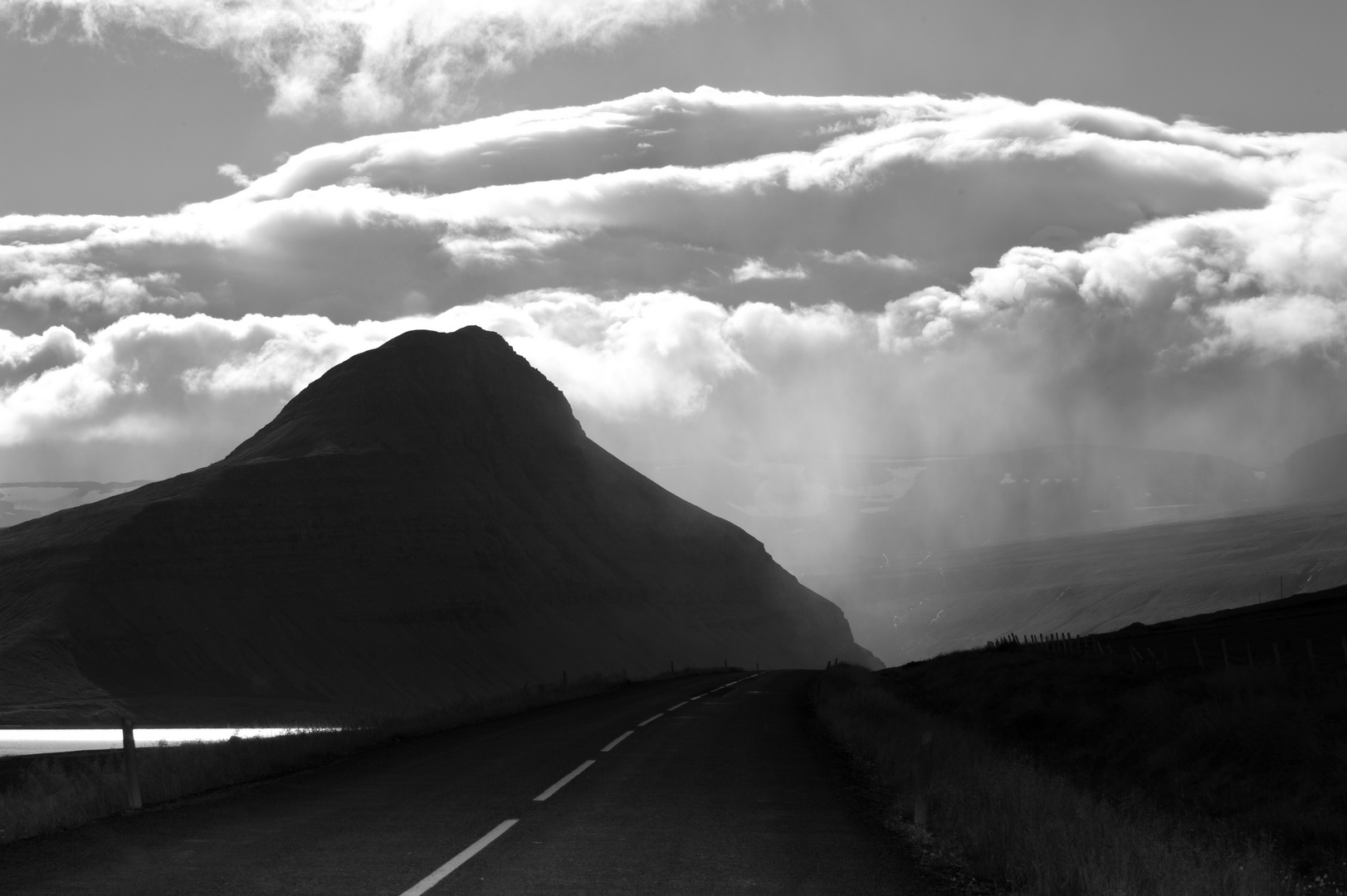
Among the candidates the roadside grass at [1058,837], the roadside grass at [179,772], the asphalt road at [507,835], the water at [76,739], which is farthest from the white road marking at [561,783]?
the water at [76,739]

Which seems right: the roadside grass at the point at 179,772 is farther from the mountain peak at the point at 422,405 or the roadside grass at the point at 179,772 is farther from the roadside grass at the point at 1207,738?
the mountain peak at the point at 422,405

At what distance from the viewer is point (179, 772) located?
52.5 feet

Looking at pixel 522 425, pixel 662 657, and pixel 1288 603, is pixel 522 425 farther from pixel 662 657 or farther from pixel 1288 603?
pixel 1288 603

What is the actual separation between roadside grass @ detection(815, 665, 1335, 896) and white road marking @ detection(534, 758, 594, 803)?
13.9 ft

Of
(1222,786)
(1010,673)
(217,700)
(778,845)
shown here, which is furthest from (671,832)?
(217,700)

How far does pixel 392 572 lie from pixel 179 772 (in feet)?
337

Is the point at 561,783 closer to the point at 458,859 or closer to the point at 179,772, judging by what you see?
the point at 179,772

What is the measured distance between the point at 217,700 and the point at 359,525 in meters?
38.0

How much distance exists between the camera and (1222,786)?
19.2m

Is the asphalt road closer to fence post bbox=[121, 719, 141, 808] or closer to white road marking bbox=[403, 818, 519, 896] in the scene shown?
white road marking bbox=[403, 818, 519, 896]

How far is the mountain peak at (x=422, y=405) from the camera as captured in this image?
13750 cm

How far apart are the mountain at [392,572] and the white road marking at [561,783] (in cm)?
5292

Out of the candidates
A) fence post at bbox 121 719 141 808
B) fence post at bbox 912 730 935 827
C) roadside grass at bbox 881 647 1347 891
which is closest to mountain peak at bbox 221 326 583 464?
roadside grass at bbox 881 647 1347 891

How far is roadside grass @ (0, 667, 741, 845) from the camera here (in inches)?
516
